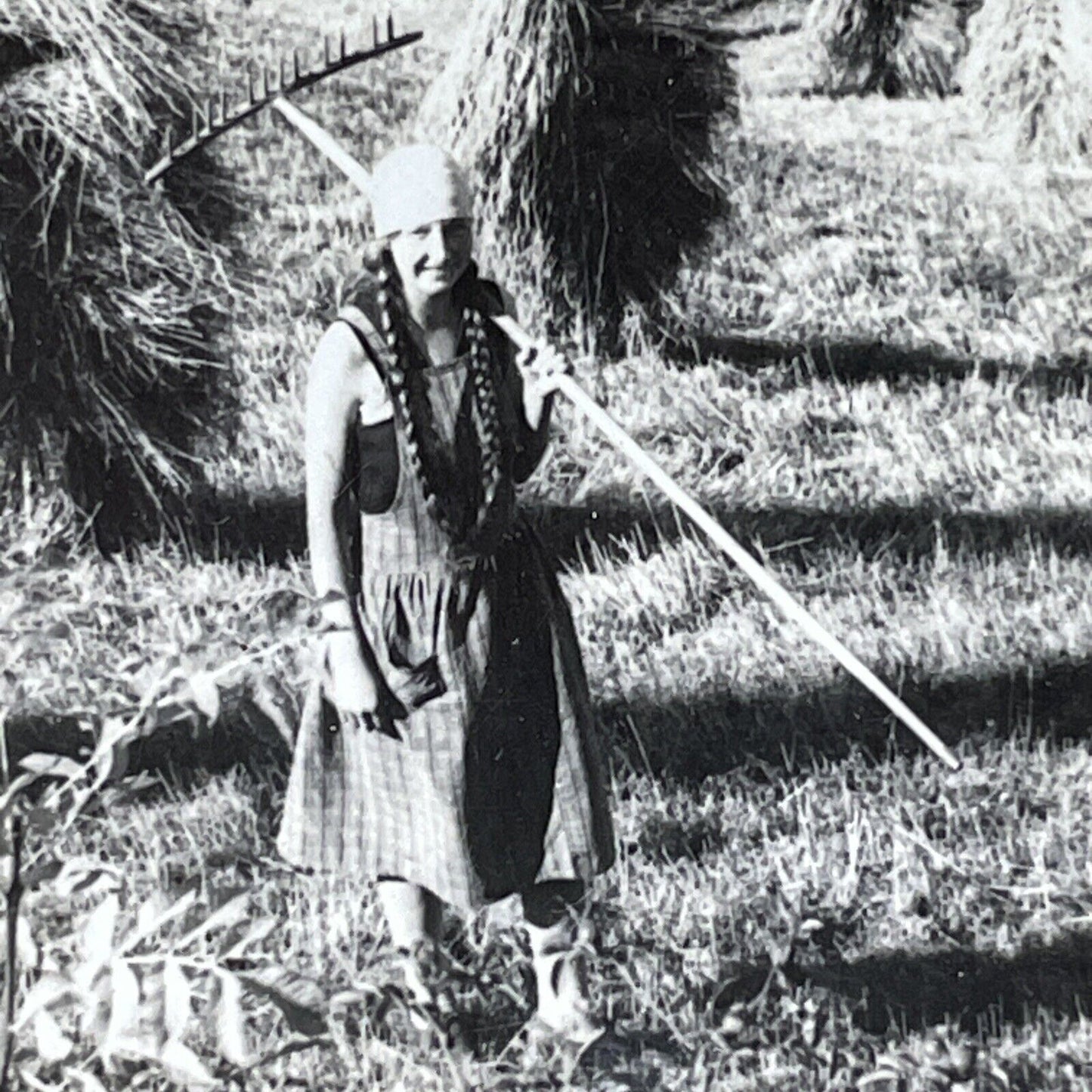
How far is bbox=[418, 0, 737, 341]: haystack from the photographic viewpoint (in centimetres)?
226

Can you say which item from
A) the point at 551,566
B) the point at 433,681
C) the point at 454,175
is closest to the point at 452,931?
the point at 433,681

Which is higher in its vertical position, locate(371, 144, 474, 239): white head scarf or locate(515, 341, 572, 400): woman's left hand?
locate(371, 144, 474, 239): white head scarf

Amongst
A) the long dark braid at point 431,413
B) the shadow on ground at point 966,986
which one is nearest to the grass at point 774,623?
the shadow on ground at point 966,986

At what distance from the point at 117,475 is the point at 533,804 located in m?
0.69

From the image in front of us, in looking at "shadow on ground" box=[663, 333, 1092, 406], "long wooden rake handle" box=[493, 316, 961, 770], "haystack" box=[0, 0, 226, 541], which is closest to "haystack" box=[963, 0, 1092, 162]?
"shadow on ground" box=[663, 333, 1092, 406]

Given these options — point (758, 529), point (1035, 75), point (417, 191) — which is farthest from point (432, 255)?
point (1035, 75)

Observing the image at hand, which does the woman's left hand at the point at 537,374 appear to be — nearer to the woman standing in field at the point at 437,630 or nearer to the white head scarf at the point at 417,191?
the woman standing in field at the point at 437,630

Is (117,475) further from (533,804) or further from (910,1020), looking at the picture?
(910,1020)

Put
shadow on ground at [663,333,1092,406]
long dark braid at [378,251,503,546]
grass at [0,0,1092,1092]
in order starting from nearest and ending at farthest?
long dark braid at [378,251,503,546]
grass at [0,0,1092,1092]
shadow on ground at [663,333,1092,406]

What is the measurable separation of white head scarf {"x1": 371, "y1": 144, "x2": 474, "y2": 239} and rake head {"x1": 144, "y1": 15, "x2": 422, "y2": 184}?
15cm

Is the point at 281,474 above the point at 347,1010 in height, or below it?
above

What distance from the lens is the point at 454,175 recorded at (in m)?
2.15

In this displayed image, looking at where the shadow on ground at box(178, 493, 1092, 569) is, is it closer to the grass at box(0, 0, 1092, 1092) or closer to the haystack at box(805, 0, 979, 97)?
the grass at box(0, 0, 1092, 1092)

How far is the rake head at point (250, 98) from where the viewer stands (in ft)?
7.32
